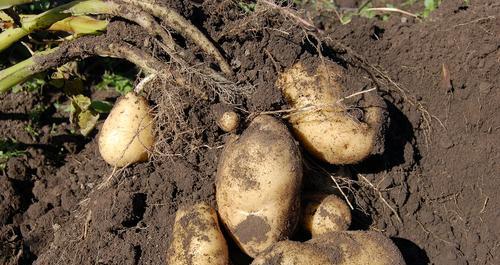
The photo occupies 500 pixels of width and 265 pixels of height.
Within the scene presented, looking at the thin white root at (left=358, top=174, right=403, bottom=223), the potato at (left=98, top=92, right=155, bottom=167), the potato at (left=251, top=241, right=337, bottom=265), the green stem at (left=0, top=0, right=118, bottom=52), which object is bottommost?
the thin white root at (left=358, top=174, right=403, bottom=223)

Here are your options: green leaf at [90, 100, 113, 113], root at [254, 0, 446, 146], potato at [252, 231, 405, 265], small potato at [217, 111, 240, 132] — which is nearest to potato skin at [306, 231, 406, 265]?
potato at [252, 231, 405, 265]

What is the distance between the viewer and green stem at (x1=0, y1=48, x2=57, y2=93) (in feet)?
7.06

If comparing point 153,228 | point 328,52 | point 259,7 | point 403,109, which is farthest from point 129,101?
point 403,109

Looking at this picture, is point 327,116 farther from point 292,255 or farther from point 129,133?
point 129,133

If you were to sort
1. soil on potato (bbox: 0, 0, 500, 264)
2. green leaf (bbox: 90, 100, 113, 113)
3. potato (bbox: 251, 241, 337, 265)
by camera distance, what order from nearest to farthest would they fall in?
potato (bbox: 251, 241, 337, 265) < soil on potato (bbox: 0, 0, 500, 264) < green leaf (bbox: 90, 100, 113, 113)

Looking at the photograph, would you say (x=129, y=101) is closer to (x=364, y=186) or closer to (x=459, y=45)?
(x=364, y=186)

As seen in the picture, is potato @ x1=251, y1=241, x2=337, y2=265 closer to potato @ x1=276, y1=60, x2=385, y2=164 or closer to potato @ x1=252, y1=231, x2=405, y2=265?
potato @ x1=252, y1=231, x2=405, y2=265

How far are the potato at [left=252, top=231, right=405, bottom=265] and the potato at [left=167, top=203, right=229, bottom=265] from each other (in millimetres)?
145

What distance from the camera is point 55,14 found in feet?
7.09

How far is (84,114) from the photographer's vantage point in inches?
95.9

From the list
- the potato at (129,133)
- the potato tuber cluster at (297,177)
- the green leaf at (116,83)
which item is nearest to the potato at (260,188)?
the potato tuber cluster at (297,177)

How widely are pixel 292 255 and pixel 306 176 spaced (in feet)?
1.47

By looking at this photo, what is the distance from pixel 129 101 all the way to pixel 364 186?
0.99 metres

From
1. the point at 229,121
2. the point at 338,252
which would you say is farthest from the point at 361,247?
the point at 229,121
